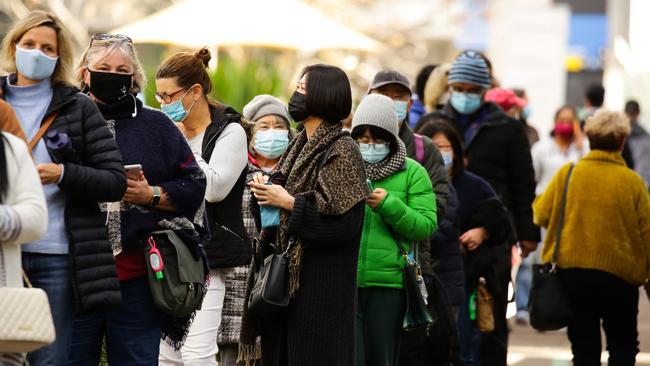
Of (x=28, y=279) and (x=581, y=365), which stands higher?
(x=28, y=279)

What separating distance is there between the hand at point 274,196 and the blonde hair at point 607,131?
3364mm

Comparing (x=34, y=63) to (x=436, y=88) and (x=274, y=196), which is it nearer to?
(x=274, y=196)

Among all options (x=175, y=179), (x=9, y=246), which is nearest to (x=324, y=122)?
(x=175, y=179)

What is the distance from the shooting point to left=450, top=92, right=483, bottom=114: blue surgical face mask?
10.7m

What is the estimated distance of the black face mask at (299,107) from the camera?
701 centimetres

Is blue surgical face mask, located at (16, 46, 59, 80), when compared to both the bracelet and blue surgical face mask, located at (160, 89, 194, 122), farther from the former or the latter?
blue surgical face mask, located at (160, 89, 194, 122)

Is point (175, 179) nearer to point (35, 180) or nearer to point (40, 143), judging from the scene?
point (40, 143)

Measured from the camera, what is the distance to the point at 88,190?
20.0 ft

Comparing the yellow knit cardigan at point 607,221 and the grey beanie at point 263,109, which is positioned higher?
the grey beanie at point 263,109

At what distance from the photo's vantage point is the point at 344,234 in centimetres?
689

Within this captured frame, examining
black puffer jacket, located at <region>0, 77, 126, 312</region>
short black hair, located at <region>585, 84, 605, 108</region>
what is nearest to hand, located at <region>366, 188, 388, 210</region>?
black puffer jacket, located at <region>0, 77, 126, 312</region>

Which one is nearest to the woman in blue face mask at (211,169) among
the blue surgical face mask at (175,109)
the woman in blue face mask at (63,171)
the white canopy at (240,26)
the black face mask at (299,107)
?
the blue surgical face mask at (175,109)

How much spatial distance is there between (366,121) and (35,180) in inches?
100

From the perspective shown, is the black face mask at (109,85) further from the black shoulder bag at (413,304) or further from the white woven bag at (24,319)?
the black shoulder bag at (413,304)
